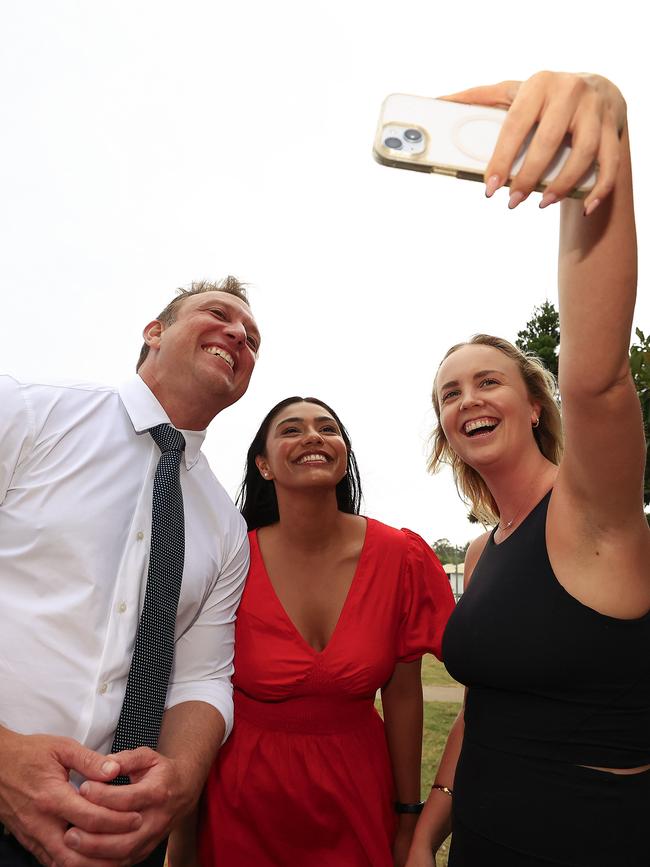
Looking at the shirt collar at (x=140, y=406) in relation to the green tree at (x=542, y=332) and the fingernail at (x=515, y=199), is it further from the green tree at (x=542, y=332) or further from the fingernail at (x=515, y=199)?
the green tree at (x=542, y=332)

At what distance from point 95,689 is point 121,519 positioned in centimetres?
52

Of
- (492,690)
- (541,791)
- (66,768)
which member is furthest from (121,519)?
(541,791)

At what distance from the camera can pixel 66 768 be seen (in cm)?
160

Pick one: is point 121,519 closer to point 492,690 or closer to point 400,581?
point 492,690

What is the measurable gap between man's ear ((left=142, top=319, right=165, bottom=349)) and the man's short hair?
23 millimetres

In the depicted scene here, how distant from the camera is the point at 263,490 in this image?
373 centimetres

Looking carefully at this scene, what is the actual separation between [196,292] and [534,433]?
1714mm

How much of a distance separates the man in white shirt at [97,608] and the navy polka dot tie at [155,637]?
64mm

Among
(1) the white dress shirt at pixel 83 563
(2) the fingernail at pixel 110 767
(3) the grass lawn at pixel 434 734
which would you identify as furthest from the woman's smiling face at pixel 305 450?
(3) the grass lawn at pixel 434 734

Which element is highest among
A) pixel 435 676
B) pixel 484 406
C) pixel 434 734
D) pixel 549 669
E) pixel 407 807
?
pixel 484 406

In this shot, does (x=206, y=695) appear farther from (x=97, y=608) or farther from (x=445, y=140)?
(x=445, y=140)

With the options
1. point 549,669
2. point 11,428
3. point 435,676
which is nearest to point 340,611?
point 549,669

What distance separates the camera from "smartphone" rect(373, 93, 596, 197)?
37.3 inches

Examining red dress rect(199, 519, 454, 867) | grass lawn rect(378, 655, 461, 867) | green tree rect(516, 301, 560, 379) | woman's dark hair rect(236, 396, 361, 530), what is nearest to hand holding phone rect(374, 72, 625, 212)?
red dress rect(199, 519, 454, 867)
